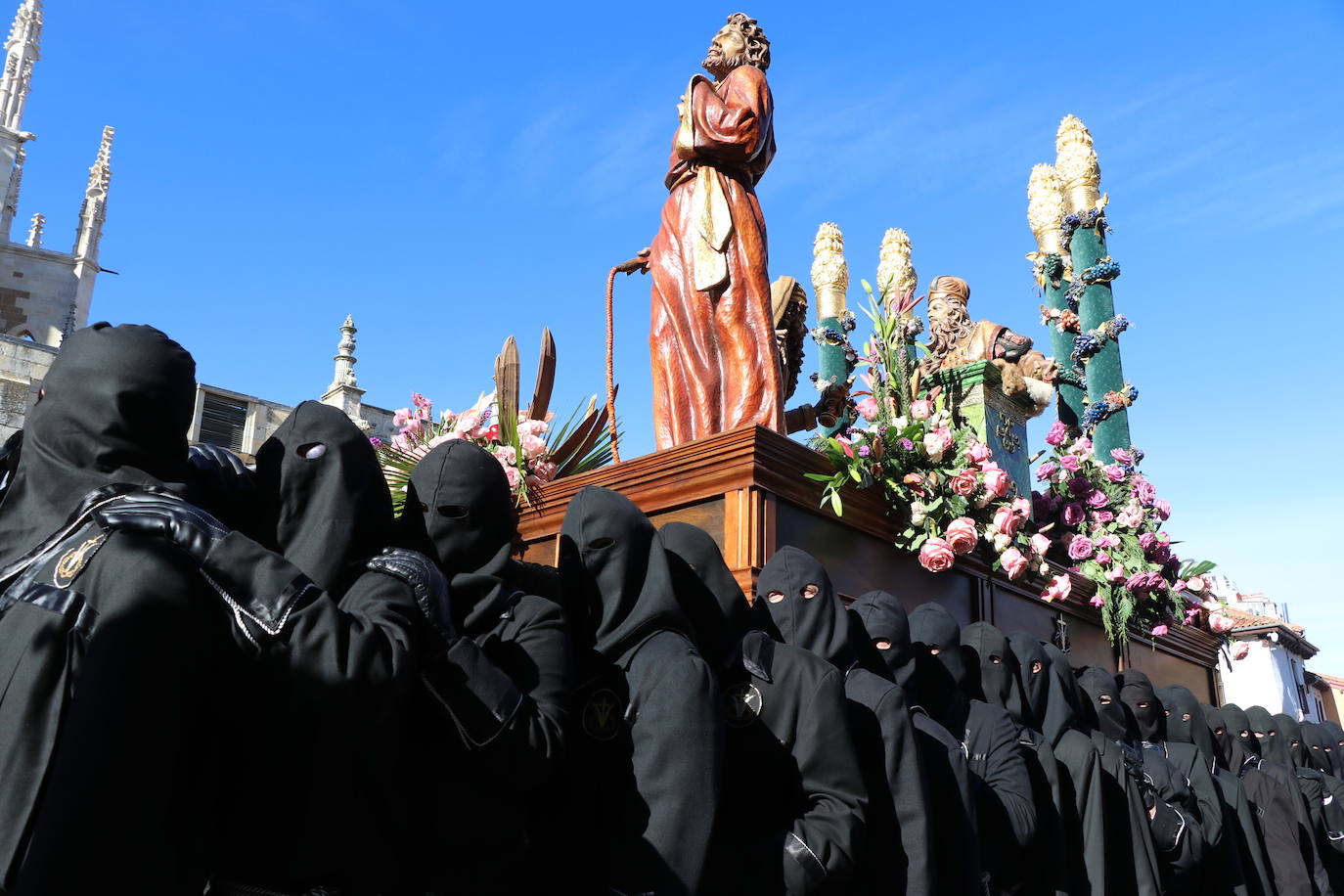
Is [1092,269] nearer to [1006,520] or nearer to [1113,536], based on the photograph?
[1113,536]

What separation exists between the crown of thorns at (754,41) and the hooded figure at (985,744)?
3.51m


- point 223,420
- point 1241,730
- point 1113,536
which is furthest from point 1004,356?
point 223,420

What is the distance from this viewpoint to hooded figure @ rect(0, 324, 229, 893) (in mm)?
2086

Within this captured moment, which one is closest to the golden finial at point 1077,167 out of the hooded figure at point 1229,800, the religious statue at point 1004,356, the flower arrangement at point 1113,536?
the religious statue at point 1004,356

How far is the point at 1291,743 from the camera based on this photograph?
32.7ft

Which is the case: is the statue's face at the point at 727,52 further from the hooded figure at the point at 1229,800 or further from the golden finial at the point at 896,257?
the golden finial at the point at 896,257

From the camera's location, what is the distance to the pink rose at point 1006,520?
21.0 feet

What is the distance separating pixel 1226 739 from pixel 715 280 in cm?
547

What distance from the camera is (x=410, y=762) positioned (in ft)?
9.39

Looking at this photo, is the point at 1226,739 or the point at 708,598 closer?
the point at 708,598

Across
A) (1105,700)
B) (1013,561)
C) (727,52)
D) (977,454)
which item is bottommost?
(1105,700)

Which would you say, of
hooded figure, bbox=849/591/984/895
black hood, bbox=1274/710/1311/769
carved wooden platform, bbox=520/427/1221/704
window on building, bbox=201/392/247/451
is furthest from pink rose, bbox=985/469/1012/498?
window on building, bbox=201/392/247/451

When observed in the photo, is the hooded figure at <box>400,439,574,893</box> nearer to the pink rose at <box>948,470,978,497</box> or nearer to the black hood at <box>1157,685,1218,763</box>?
the pink rose at <box>948,470,978,497</box>

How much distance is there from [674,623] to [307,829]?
1.24 metres
